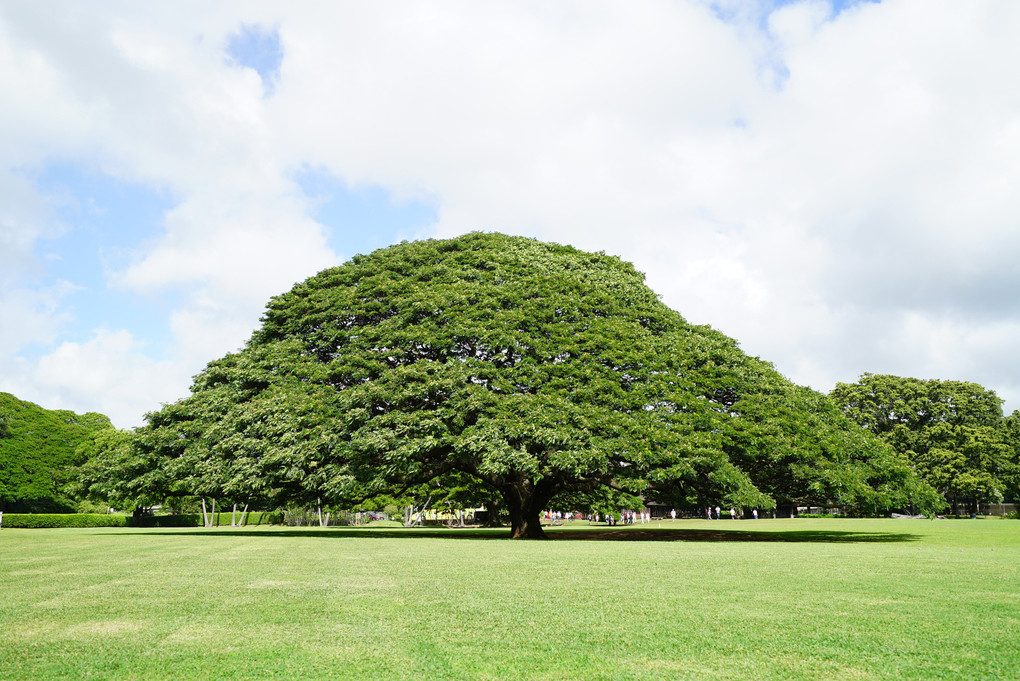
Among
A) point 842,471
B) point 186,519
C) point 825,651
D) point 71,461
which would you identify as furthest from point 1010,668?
point 71,461

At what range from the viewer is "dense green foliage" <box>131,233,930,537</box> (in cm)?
2327

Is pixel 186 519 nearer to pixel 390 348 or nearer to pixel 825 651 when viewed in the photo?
pixel 390 348

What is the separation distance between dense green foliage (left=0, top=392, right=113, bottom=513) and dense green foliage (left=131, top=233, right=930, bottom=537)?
160 feet

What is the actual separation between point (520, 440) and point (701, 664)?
717 inches

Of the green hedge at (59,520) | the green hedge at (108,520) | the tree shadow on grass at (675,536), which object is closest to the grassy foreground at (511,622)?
the tree shadow on grass at (675,536)

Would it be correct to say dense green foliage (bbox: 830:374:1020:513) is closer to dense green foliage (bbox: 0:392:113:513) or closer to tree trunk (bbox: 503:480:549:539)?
tree trunk (bbox: 503:480:549:539)

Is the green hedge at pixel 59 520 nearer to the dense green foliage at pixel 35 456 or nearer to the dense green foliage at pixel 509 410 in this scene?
the dense green foliage at pixel 35 456

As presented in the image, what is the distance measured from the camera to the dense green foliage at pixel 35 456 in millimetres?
66750

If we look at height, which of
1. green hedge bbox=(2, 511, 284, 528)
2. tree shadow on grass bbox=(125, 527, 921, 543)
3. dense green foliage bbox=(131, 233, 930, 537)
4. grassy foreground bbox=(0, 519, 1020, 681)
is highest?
dense green foliage bbox=(131, 233, 930, 537)

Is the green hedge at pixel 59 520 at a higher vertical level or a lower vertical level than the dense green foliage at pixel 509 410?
lower

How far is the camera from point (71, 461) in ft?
234

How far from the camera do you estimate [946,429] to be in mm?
71375

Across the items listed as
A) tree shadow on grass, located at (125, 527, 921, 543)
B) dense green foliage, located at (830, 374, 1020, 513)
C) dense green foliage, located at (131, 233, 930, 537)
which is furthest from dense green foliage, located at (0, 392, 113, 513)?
dense green foliage, located at (830, 374, 1020, 513)

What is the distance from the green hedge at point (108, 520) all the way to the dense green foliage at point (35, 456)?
13.2m
